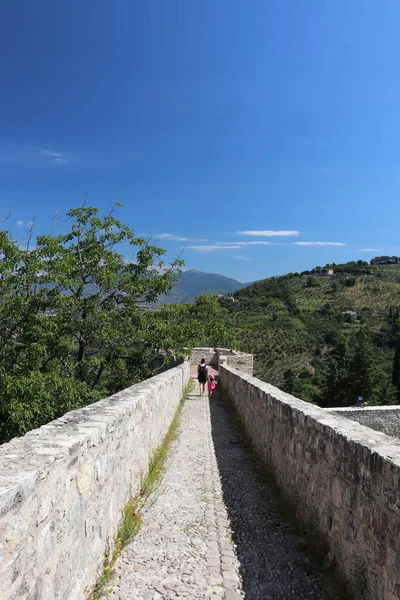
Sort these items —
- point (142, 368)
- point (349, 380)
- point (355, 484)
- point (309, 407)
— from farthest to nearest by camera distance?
point (349, 380), point (142, 368), point (309, 407), point (355, 484)

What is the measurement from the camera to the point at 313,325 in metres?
63.5

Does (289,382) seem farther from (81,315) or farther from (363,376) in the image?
(81,315)

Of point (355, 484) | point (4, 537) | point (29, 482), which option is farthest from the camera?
point (355, 484)

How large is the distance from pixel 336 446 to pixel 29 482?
222 cm

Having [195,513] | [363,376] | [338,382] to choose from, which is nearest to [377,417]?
[195,513]

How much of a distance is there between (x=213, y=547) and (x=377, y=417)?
455cm

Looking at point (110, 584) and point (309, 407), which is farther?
point (309, 407)

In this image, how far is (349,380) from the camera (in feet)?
120

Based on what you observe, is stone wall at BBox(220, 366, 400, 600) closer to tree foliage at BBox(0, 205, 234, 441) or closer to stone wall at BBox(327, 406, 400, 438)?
stone wall at BBox(327, 406, 400, 438)

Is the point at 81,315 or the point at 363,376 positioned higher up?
the point at 81,315

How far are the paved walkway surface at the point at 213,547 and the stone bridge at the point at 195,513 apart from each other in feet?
0.05

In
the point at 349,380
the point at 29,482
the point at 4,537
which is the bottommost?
the point at 349,380

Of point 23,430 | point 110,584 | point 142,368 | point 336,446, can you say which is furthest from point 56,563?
point 142,368

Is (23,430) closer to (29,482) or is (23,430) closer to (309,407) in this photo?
(309,407)
